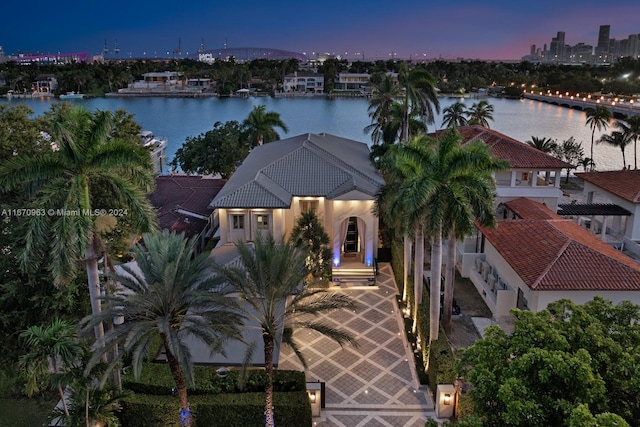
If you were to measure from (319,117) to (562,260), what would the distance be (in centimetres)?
9223

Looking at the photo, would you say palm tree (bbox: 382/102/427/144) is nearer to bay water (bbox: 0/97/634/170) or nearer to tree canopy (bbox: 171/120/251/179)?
tree canopy (bbox: 171/120/251/179)

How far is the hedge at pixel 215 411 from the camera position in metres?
15.8

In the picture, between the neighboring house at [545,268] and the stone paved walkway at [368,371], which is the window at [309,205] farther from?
the neighboring house at [545,268]

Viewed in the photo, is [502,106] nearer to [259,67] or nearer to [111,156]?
[259,67]

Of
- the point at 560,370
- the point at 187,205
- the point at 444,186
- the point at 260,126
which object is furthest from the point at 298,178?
the point at 560,370

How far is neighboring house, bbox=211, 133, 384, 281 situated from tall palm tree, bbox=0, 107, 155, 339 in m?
10.2

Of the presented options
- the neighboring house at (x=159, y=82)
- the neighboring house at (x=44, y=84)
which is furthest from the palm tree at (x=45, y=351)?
the neighboring house at (x=44, y=84)

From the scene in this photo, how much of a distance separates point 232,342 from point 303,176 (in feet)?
44.0

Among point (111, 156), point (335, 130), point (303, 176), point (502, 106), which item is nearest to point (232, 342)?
point (111, 156)

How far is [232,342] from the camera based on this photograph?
1848cm

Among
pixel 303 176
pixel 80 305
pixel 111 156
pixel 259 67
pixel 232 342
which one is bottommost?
pixel 232 342

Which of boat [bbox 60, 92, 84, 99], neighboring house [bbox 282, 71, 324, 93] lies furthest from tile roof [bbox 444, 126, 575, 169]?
A: boat [bbox 60, 92, 84, 99]

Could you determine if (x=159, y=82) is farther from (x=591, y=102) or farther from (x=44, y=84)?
(x=591, y=102)

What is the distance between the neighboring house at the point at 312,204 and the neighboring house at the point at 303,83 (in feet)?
414
